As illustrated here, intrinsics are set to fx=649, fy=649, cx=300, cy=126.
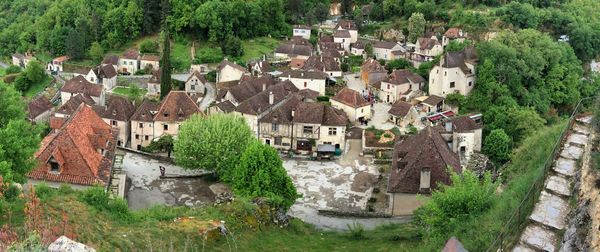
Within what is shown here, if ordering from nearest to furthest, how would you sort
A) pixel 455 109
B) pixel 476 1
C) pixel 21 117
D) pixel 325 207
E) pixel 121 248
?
pixel 121 248 → pixel 21 117 → pixel 325 207 → pixel 455 109 → pixel 476 1

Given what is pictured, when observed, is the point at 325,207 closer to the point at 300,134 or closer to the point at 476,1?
the point at 300,134

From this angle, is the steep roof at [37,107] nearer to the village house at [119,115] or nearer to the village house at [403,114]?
the village house at [119,115]

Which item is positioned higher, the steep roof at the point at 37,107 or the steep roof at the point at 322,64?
the steep roof at the point at 322,64

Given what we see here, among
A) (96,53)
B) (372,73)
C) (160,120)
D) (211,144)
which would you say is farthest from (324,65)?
(96,53)

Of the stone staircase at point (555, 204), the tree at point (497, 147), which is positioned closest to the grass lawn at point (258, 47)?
the tree at point (497, 147)

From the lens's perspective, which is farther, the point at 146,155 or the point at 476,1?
the point at 476,1

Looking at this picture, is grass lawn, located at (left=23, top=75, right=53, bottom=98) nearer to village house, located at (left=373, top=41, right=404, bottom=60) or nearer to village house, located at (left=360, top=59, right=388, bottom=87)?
village house, located at (left=360, top=59, right=388, bottom=87)

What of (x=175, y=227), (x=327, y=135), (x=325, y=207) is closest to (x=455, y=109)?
(x=327, y=135)

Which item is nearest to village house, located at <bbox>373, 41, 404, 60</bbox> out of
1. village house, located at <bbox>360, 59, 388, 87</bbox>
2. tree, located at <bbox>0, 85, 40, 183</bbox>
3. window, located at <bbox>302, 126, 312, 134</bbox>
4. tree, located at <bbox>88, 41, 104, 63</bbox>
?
village house, located at <bbox>360, 59, 388, 87</bbox>
